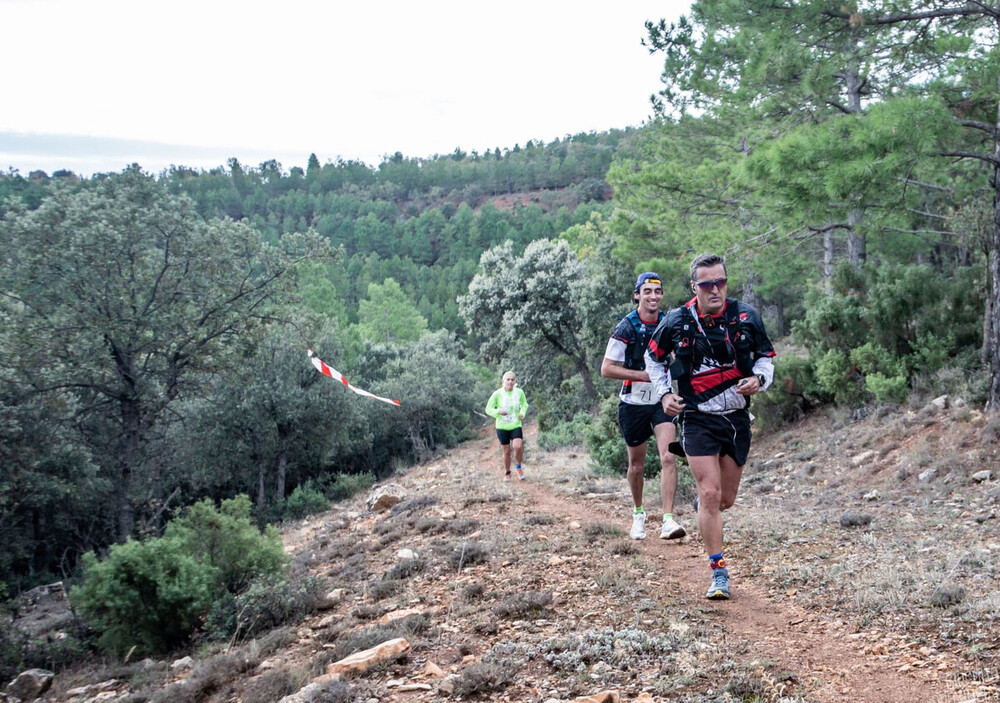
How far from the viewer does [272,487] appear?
2866 centimetres

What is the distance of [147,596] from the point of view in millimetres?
7480

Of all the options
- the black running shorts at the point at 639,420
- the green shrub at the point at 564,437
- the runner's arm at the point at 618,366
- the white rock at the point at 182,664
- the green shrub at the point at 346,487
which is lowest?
the green shrub at the point at 346,487

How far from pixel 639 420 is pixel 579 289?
18.5m

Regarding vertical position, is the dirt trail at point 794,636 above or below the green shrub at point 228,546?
above

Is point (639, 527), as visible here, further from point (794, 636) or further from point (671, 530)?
point (794, 636)

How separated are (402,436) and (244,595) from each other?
29.1 meters

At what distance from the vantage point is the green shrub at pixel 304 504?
23.7 m

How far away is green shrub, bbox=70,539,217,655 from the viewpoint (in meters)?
7.31

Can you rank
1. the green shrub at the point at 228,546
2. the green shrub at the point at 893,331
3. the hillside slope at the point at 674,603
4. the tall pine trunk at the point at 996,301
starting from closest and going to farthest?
the hillside slope at the point at 674,603 → the green shrub at the point at 228,546 → the tall pine trunk at the point at 996,301 → the green shrub at the point at 893,331

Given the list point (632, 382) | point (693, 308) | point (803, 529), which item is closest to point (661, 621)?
point (693, 308)

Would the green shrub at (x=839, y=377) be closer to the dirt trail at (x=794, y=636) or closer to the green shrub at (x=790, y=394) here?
the green shrub at (x=790, y=394)

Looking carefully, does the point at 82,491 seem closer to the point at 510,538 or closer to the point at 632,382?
the point at 510,538

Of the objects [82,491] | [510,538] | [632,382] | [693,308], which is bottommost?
[82,491]

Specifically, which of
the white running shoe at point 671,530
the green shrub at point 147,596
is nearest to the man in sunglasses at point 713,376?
the white running shoe at point 671,530
